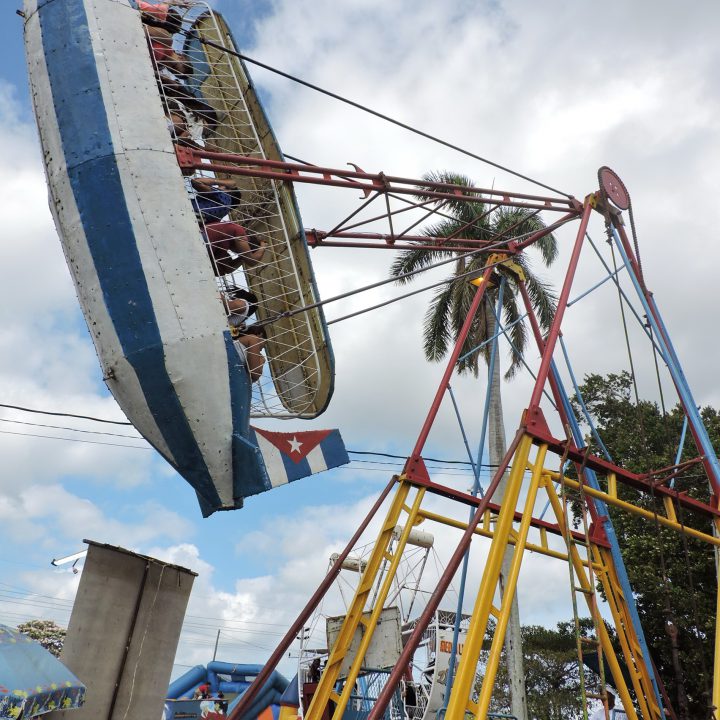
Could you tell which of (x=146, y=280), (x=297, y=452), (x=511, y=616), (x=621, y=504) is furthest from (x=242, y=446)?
(x=511, y=616)

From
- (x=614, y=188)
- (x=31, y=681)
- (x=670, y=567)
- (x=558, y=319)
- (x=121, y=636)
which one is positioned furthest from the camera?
(x=670, y=567)

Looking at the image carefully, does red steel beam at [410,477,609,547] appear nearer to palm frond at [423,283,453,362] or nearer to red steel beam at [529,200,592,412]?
red steel beam at [529,200,592,412]

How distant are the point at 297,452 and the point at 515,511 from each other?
8.70ft

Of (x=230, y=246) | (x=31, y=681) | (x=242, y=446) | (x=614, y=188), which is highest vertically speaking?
(x=614, y=188)

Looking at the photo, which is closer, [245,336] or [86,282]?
[86,282]

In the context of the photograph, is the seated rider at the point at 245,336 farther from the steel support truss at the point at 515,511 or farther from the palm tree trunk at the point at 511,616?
the palm tree trunk at the point at 511,616

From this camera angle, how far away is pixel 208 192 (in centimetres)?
950

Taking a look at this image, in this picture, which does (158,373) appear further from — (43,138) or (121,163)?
(43,138)

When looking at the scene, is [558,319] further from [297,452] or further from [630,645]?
[630,645]

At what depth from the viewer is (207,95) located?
10656 mm

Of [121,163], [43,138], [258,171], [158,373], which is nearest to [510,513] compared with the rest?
[158,373]

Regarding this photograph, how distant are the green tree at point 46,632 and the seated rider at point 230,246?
35806 mm

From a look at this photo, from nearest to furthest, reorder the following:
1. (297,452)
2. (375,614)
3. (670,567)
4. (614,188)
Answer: (297,452) < (375,614) < (614,188) < (670,567)

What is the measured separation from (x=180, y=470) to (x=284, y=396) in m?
2.48
